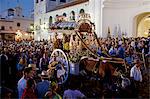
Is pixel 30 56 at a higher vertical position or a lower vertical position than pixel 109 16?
lower

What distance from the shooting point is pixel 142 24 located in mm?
25953

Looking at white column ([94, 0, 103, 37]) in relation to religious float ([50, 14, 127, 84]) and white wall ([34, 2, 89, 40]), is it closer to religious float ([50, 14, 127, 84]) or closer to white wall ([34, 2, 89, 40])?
white wall ([34, 2, 89, 40])

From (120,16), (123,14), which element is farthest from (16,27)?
(123,14)

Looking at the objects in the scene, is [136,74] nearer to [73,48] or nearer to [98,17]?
[73,48]

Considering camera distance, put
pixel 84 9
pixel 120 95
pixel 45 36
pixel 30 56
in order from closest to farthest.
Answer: pixel 120 95, pixel 30 56, pixel 84 9, pixel 45 36

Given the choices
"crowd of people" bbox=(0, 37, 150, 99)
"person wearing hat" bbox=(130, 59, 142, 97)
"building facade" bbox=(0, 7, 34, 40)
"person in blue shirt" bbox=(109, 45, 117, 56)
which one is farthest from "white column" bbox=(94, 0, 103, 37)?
"building facade" bbox=(0, 7, 34, 40)

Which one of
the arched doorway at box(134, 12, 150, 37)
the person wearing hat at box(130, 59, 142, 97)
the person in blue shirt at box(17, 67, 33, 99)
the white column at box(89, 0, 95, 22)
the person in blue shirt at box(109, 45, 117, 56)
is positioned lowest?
the person wearing hat at box(130, 59, 142, 97)

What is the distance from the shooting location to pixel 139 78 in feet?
34.2

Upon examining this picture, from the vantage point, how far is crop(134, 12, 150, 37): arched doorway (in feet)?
78.7

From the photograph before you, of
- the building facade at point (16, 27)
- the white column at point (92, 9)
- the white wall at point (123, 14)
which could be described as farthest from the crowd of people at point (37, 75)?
the building facade at point (16, 27)

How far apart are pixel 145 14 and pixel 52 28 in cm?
1127

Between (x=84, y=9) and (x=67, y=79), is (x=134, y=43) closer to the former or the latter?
(x=67, y=79)

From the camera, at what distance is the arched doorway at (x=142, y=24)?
78.7 feet

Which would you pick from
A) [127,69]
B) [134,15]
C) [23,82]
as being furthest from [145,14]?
[23,82]
